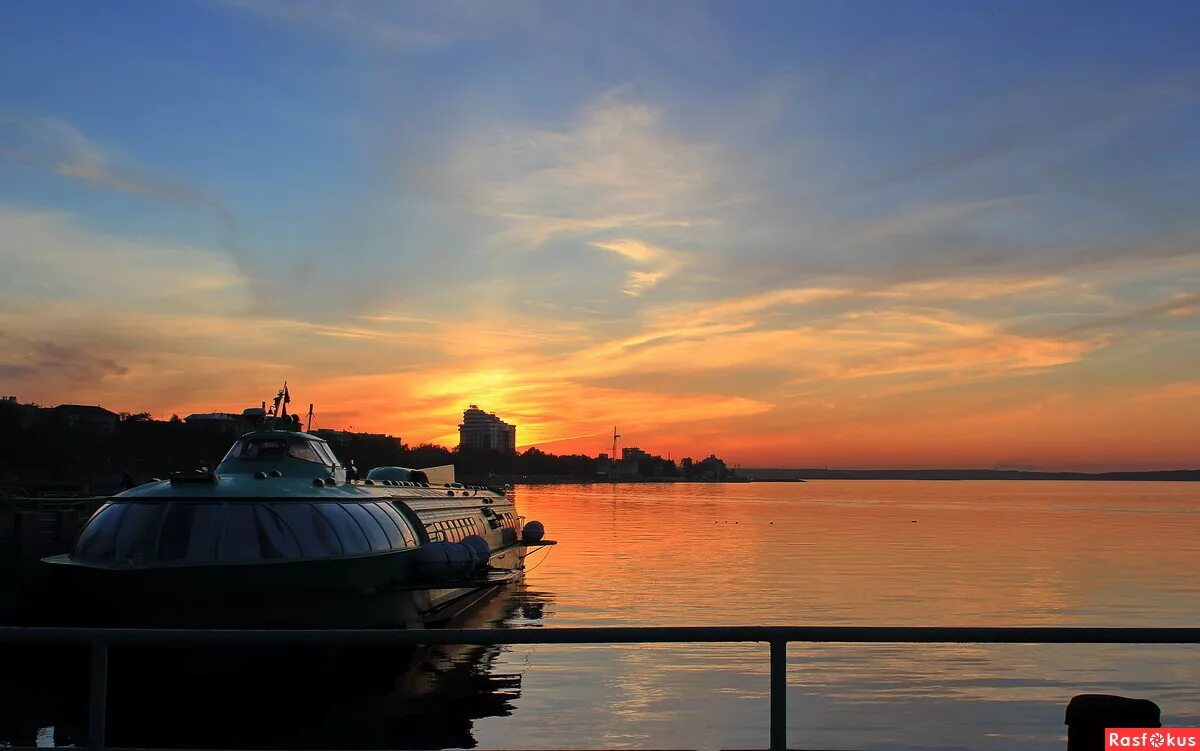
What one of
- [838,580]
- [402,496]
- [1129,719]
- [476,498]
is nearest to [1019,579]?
[838,580]

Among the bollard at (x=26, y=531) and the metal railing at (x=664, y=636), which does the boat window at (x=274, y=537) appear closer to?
the bollard at (x=26, y=531)

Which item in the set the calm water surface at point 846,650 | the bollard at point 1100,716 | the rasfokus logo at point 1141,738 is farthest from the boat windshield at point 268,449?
the rasfokus logo at point 1141,738

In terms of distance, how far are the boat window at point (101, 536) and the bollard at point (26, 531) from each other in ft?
47.5

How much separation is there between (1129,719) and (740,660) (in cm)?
2477

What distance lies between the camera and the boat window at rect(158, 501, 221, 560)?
77.2 ft

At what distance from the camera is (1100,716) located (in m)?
6.39

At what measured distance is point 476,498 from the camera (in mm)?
50969

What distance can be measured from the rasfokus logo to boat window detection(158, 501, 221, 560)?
20.9 m

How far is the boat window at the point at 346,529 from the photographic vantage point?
25.7 meters

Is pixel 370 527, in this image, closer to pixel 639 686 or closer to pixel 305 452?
pixel 305 452

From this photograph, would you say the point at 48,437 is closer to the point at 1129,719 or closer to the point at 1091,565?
the point at 1091,565

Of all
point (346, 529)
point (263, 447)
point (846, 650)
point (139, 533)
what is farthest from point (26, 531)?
point (846, 650)

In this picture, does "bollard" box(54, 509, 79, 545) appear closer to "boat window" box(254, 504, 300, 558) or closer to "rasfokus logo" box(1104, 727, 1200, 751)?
"boat window" box(254, 504, 300, 558)

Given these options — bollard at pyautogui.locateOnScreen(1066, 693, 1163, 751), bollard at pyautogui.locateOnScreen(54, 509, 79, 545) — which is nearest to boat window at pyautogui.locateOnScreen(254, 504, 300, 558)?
bollard at pyautogui.locateOnScreen(1066, 693, 1163, 751)
